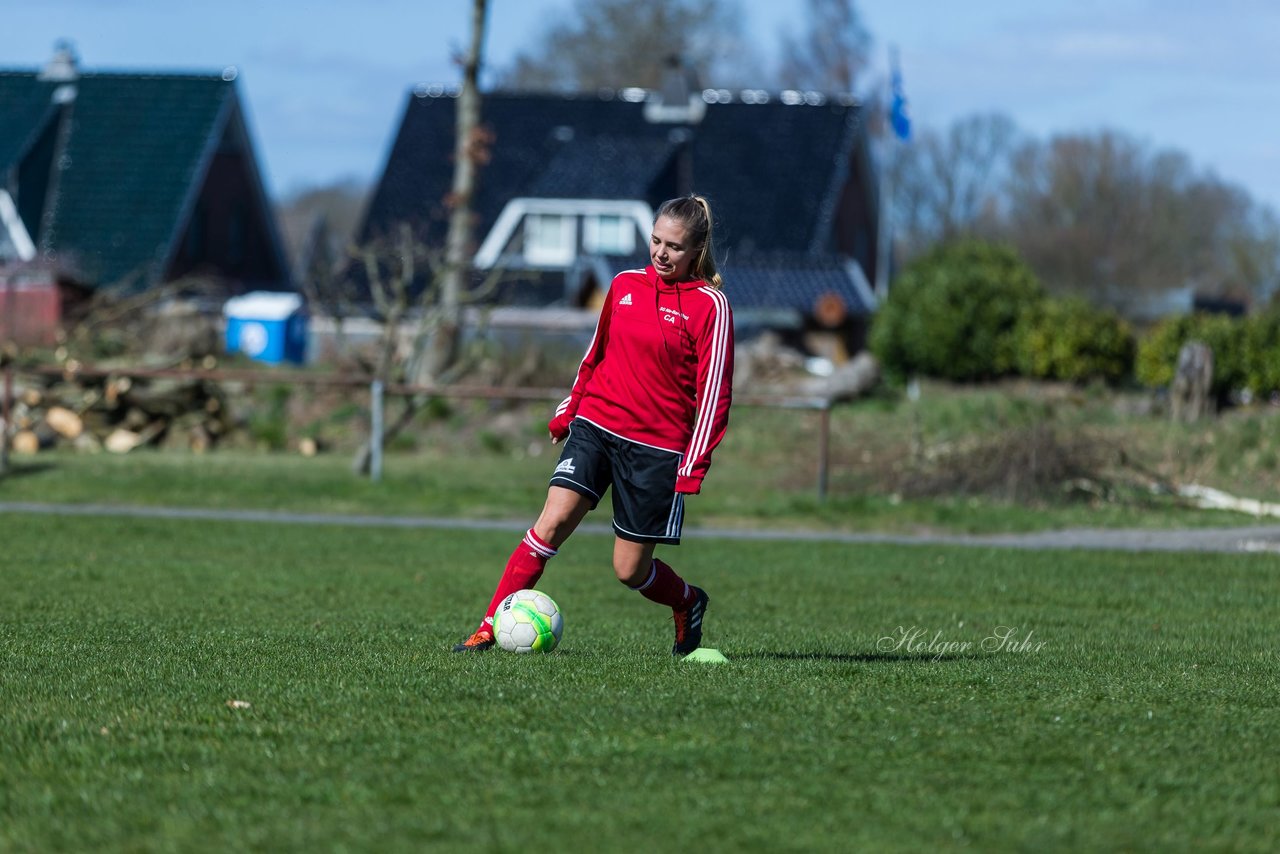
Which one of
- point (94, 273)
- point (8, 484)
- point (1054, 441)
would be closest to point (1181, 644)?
point (1054, 441)

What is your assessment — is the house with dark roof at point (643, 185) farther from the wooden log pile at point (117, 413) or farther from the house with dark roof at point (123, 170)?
the wooden log pile at point (117, 413)

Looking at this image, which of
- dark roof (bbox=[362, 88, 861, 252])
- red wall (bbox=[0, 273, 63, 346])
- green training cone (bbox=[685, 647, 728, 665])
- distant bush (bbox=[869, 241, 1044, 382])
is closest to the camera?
green training cone (bbox=[685, 647, 728, 665])

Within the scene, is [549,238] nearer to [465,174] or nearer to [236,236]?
[236,236]

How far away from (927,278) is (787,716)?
90.3 feet

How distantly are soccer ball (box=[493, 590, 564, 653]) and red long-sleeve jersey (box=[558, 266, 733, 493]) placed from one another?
90 cm

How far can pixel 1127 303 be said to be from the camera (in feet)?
224

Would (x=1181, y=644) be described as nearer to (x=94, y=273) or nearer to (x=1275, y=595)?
(x=1275, y=595)

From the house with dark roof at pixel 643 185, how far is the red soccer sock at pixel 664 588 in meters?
37.6

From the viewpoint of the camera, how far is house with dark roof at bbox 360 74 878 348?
156 feet

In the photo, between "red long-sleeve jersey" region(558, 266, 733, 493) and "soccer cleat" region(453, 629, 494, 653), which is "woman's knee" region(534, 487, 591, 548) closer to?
"red long-sleeve jersey" region(558, 266, 733, 493)

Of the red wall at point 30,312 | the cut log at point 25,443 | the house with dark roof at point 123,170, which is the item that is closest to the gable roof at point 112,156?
the house with dark roof at point 123,170

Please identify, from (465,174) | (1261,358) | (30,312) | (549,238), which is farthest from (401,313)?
(549,238)


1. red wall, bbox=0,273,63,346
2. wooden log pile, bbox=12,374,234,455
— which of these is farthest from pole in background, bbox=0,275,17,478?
wooden log pile, bbox=12,374,234,455

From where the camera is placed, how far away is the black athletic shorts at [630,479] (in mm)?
7430
